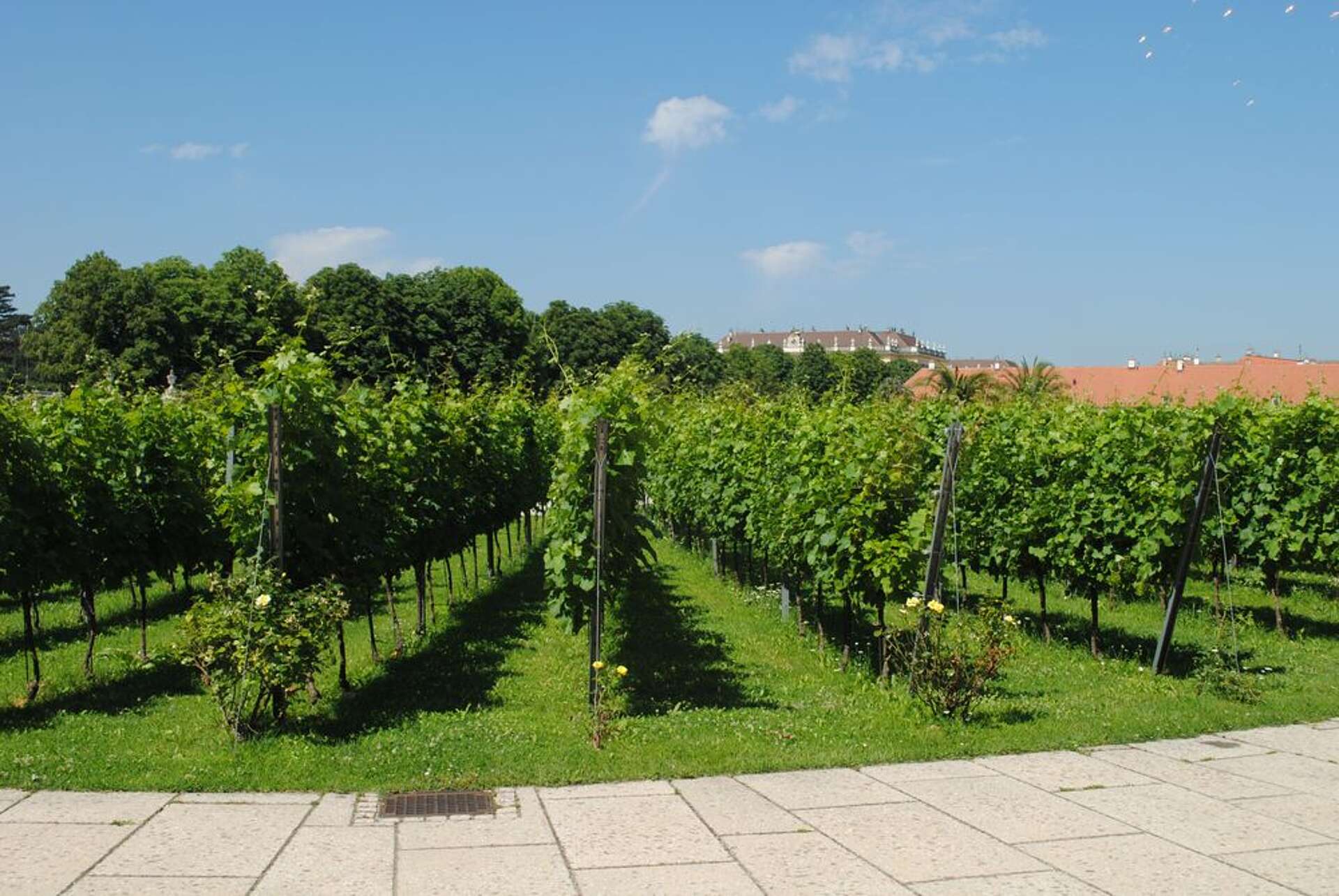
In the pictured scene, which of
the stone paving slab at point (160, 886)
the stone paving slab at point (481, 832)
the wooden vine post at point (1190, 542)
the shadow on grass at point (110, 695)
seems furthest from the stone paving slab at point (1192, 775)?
the shadow on grass at point (110, 695)

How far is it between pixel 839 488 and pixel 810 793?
414 cm

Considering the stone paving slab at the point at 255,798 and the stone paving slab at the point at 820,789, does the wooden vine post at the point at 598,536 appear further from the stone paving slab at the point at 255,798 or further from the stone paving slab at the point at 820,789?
the stone paving slab at the point at 255,798

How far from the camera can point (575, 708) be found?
827 centimetres

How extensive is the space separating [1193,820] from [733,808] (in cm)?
243

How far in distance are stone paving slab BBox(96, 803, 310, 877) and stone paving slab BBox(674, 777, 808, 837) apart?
2.12m

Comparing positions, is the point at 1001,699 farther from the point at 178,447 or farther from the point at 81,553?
the point at 178,447

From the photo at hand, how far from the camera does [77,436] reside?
948 cm

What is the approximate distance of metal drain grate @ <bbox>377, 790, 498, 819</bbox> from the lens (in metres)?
5.66

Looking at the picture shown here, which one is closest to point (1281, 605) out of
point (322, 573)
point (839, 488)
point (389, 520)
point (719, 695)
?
point (839, 488)

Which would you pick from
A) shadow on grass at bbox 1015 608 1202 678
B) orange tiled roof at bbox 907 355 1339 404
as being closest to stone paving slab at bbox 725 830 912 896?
shadow on grass at bbox 1015 608 1202 678

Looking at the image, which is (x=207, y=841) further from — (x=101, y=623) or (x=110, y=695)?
(x=101, y=623)

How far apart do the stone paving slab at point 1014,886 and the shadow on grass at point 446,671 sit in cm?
417

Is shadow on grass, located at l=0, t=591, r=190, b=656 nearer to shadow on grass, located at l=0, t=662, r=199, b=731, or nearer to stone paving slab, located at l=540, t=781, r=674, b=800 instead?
shadow on grass, located at l=0, t=662, r=199, b=731

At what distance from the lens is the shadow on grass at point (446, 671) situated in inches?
307
